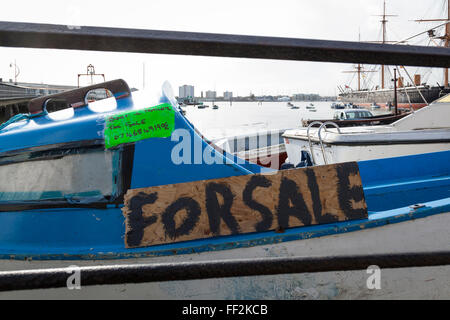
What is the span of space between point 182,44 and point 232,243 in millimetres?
1564

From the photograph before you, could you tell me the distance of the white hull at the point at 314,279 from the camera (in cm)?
217

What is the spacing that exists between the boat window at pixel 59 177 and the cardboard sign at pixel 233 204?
312 mm

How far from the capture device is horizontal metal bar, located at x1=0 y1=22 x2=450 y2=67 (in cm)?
82

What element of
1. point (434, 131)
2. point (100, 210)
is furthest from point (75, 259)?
point (434, 131)

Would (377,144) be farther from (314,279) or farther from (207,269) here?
(207,269)

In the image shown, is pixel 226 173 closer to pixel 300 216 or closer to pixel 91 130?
pixel 300 216

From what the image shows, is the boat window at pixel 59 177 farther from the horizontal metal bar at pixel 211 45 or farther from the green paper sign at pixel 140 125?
the horizontal metal bar at pixel 211 45

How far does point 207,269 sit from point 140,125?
5.56ft

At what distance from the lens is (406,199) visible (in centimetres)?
328

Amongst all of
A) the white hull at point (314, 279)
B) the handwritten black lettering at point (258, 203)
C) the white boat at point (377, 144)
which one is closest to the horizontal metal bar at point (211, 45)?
the handwritten black lettering at point (258, 203)

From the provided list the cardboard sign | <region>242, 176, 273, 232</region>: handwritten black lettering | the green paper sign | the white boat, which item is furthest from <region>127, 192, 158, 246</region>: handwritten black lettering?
the white boat

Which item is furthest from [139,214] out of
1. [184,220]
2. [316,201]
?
[316,201]

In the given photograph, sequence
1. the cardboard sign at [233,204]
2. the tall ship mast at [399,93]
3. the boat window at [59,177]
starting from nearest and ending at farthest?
1. the cardboard sign at [233,204]
2. the boat window at [59,177]
3. the tall ship mast at [399,93]

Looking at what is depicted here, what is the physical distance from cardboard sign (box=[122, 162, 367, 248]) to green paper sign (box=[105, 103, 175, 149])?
1.35 feet
